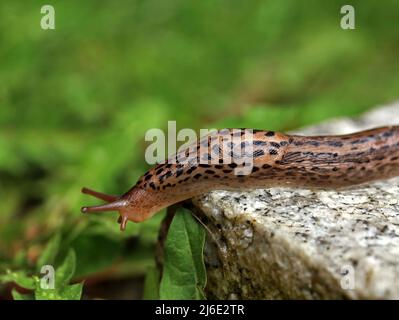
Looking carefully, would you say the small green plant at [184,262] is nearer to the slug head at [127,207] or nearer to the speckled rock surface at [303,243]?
the speckled rock surface at [303,243]

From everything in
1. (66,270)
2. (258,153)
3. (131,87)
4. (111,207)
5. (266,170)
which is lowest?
(66,270)

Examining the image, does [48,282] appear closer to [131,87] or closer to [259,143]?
[259,143]

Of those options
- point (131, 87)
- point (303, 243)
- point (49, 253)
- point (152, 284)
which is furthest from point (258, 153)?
point (131, 87)

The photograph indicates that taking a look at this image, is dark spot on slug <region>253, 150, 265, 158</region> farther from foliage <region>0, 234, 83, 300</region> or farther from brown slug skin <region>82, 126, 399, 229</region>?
foliage <region>0, 234, 83, 300</region>

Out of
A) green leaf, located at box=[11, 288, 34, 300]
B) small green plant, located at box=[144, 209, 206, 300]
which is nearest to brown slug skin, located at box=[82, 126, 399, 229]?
small green plant, located at box=[144, 209, 206, 300]

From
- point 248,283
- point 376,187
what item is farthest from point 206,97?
point 248,283

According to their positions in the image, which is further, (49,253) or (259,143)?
(49,253)
